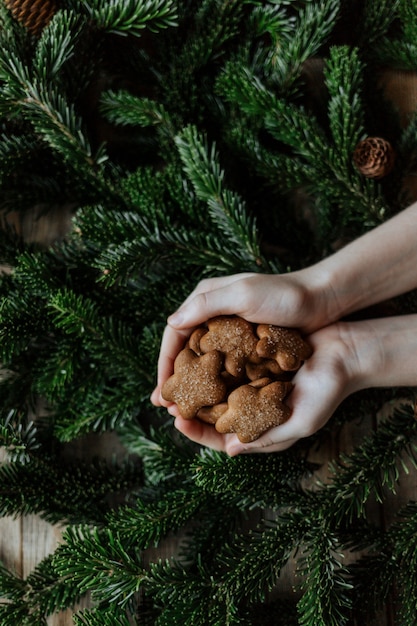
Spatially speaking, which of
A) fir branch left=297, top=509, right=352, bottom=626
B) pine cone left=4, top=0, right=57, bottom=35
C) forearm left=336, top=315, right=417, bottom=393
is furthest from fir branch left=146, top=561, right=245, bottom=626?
pine cone left=4, top=0, right=57, bottom=35

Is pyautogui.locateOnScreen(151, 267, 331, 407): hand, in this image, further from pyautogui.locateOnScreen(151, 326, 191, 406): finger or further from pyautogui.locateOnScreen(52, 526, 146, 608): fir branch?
pyautogui.locateOnScreen(52, 526, 146, 608): fir branch

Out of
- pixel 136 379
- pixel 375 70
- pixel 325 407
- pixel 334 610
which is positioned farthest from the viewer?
pixel 375 70

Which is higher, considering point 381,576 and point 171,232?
point 171,232

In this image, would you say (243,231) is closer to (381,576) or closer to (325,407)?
(325,407)

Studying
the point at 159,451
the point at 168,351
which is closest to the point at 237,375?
the point at 168,351

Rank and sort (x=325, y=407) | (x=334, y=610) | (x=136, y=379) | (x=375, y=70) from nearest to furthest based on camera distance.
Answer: (x=334, y=610), (x=325, y=407), (x=136, y=379), (x=375, y=70)

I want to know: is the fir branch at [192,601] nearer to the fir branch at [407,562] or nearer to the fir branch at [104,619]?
the fir branch at [104,619]

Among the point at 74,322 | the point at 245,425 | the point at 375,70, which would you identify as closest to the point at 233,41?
the point at 375,70
